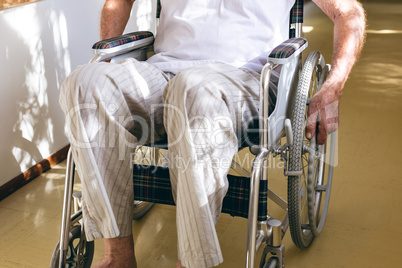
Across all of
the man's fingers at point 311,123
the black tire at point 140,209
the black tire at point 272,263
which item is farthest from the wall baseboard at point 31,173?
the man's fingers at point 311,123

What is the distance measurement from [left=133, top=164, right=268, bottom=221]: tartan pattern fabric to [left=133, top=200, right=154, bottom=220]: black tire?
1.74 feet

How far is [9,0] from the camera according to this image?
2.26 metres

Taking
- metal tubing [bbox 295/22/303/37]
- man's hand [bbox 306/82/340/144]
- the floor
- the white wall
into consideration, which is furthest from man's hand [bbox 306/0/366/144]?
the white wall

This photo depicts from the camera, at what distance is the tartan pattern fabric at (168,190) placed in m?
1.51

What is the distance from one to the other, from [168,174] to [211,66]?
0.35 metres

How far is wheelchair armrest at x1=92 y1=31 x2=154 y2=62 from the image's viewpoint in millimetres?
1679

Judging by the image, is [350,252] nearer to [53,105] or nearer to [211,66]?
[211,66]

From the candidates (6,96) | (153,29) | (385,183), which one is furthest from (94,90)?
(153,29)

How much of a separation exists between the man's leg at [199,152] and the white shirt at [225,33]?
0.32m

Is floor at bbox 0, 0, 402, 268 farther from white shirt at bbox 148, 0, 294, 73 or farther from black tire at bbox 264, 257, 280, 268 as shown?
white shirt at bbox 148, 0, 294, 73

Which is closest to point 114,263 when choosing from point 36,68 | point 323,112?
point 323,112

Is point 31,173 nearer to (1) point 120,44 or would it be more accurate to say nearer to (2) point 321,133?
(1) point 120,44

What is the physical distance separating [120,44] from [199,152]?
1.90 ft

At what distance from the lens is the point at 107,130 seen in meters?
1.46
